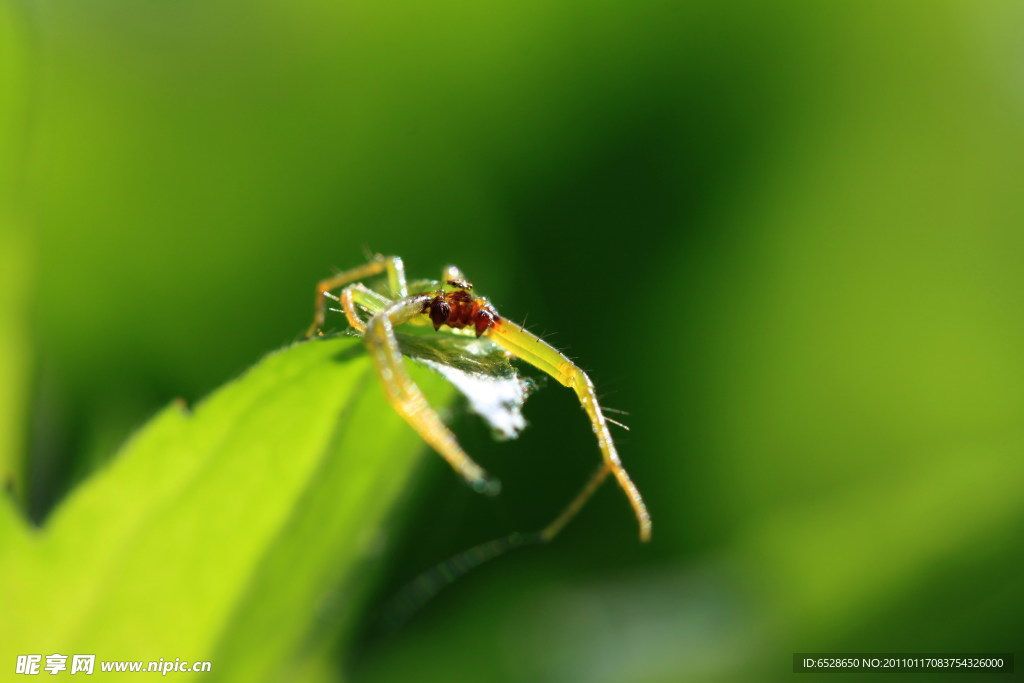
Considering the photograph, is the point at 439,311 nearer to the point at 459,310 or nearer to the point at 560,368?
the point at 459,310

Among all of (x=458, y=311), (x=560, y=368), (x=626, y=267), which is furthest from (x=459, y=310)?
(x=626, y=267)

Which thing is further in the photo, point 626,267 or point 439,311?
point 626,267

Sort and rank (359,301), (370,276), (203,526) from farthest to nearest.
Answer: (370,276) → (359,301) → (203,526)

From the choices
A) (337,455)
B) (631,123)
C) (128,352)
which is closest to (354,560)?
(337,455)

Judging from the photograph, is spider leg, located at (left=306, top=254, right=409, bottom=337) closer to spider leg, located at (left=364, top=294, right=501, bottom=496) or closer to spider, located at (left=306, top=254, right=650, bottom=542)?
spider, located at (left=306, top=254, right=650, bottom=542)

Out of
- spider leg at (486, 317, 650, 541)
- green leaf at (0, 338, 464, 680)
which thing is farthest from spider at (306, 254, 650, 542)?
green leaf at (0, 338, 464, 680)

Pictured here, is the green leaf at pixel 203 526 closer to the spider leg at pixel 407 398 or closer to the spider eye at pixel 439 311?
the spider leg at pixel 407 398

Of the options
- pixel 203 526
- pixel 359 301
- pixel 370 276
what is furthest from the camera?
pixel 370 276
